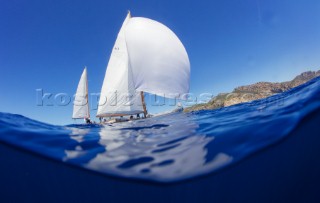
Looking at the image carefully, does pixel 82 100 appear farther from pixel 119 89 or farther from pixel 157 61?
pixel 157 61

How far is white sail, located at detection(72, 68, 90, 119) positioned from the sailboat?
1368 cm

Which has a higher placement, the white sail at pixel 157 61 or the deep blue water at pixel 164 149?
the white sail at pixel 157 61

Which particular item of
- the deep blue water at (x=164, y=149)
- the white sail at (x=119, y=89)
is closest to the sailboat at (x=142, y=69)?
the white sail at (x=119, y=89)

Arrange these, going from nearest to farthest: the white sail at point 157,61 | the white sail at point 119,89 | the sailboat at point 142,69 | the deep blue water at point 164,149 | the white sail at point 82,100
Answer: the deep blue water at point 164,149
the white sail at point 157,61
the sailboat at point 142,69
the white sail at point 119,89
the white sail at point 82,100

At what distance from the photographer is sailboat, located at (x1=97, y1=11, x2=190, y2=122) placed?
17.8 m

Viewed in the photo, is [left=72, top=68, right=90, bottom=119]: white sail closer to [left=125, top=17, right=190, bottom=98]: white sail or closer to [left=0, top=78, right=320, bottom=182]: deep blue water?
[left=125, top=17, right=190, bottom=98]: white sail

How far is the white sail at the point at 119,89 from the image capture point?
19.5m

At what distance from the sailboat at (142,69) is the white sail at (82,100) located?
13676mm

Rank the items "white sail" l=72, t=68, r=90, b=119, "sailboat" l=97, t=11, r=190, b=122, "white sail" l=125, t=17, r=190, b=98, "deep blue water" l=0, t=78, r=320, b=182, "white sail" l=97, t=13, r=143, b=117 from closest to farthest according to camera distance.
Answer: "deep blue water" l=0, t=78, r=320, b=182
"white sail" l=125, t=17, r=190, b=98
"sailboat" l=97, t=11, r=190, b=122
"white sail" l=97, t=13, r=143, b=117
"white sail" l=72, t=68, r=90, b=119

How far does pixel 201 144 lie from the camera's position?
3771 mm

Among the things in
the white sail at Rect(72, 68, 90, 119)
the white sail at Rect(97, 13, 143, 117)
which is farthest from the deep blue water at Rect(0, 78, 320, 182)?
the white sail at Rect(72, 68, 90, 119)

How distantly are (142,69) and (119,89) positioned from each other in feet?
11.7

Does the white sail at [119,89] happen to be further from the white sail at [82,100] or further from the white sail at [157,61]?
the white sail at [82,100]

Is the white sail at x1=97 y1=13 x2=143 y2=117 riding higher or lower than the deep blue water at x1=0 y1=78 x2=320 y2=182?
higher
